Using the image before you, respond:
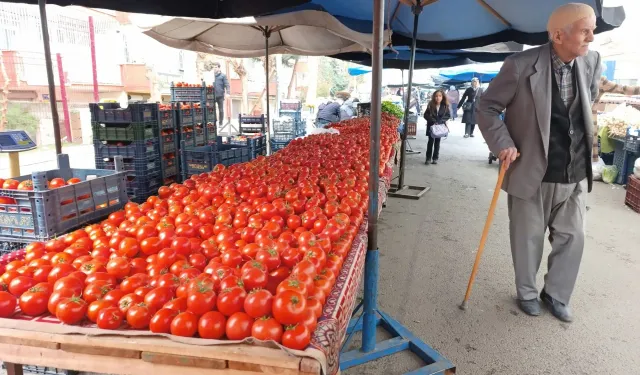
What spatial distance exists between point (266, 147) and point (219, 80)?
669cm

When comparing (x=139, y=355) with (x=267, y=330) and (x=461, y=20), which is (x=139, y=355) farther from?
(x=461, y=20)

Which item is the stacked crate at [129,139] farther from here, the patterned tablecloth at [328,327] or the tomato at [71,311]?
the tomato at [71,311]

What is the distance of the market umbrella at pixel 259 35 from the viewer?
17.7ft

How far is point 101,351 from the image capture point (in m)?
1.64

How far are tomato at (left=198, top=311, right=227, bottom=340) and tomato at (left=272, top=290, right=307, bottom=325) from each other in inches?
8.6

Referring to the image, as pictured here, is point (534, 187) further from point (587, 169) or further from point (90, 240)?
point (90, 240)

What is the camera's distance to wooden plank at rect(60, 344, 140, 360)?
161cm

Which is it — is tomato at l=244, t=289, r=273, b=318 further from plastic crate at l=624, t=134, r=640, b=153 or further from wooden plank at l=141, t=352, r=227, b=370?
plastic crate at l=624, t=134, r=640, b=153

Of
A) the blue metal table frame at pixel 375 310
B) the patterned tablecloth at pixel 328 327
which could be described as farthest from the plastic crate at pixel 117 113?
the blue metal table frame at pixel 375 310

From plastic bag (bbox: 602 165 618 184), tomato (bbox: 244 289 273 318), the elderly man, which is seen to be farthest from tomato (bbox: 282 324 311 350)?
plastic bag (bbox: 602 165 618 184)

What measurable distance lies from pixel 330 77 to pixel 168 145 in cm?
4991

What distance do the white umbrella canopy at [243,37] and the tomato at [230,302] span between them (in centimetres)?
460

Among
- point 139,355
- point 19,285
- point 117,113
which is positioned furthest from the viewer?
point 117,113

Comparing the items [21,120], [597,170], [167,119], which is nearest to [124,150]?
[167,119]
